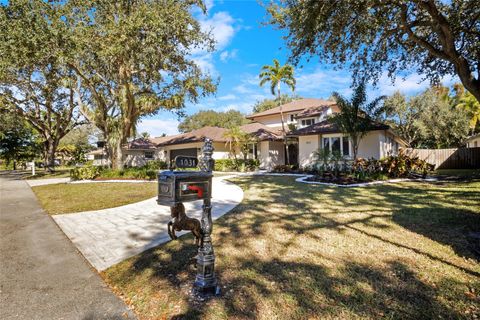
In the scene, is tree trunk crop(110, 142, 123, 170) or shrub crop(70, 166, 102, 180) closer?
shrub crop(70, 166, 102, 180)

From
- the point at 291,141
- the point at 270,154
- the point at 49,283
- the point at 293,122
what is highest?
the point at 293,122

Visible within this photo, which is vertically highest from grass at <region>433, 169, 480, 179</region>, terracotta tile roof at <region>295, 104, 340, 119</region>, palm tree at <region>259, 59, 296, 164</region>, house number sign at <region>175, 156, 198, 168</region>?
palm tree at <region>259, 59, 296, 164</region>

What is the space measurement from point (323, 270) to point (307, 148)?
17589mm

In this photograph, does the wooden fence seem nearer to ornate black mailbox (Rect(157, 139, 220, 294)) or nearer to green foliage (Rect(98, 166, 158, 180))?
green foliage (Rect(98, 166, 158, 180))

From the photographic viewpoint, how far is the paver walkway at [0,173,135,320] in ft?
9.32

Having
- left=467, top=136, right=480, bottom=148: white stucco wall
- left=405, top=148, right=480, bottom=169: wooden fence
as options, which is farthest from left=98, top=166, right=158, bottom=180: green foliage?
left=467, top=136, right=480, bottom=148: white stucco wall

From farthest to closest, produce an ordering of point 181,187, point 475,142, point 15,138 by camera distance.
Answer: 1. point 15,138
2. point 475,142
3. point 181,187

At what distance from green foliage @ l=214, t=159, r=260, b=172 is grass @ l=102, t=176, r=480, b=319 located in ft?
57.9

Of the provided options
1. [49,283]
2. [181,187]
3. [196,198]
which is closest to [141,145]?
[49,283]

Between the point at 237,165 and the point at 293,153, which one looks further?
the point at 293,153

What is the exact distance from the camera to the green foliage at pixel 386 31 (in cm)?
755

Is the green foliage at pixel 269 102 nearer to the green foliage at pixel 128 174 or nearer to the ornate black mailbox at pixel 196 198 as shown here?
the green foliage at pixel 128 174

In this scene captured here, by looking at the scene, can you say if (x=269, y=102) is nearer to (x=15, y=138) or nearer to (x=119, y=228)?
(x=15, y=138)

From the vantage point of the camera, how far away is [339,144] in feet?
61.3
